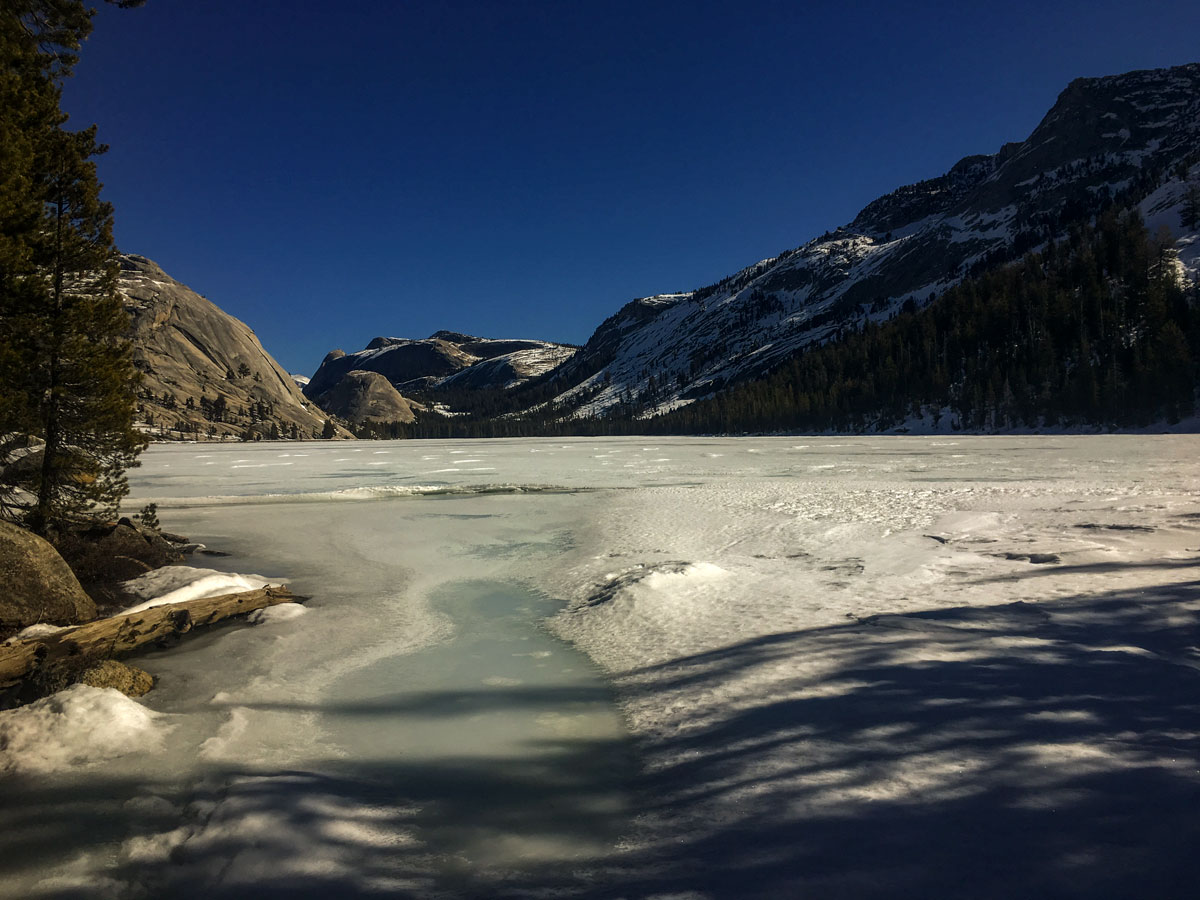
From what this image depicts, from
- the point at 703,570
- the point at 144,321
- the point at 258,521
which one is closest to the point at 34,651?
the point at 703,570

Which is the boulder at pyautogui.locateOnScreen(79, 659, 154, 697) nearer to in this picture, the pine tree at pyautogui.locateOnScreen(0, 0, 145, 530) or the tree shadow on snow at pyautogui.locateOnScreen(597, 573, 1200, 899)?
the tree shadow on snow at pyautogui.locateOnScreen(597, 573, 1200, 899)

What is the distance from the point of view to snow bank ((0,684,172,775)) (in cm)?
575

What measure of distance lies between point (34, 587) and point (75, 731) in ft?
14.7

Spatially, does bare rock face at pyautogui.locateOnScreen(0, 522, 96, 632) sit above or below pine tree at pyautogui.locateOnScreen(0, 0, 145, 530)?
below

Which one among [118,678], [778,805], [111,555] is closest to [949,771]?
[778,805]

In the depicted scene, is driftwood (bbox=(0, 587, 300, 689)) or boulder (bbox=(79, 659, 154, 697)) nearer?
boulder (bbox=(79, 659, 154, 697))

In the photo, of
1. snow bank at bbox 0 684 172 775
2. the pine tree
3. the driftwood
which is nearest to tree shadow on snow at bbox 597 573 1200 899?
snow bank at bbox 0 684 172 775

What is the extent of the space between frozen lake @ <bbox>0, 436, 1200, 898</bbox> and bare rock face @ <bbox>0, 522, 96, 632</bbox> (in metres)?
Answer: 1.79

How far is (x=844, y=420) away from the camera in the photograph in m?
126

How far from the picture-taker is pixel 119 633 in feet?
28.3

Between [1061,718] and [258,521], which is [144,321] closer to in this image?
[258,521]

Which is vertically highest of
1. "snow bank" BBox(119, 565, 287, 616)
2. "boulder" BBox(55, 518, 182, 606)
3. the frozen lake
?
"boulder" BBox(55, 518, 182, 606)

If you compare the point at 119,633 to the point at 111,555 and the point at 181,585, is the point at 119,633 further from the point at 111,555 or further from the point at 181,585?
the point at 111,555

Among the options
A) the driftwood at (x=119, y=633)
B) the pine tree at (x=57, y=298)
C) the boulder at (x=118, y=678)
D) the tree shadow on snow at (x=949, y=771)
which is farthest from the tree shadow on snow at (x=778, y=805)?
the pine tree at (x=57, y=298)
